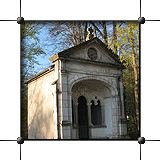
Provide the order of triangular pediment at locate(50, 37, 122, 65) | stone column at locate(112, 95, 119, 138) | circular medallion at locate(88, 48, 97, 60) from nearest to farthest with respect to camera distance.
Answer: triangular pediment at locate(50, 37, 122, 65)
circular medallion at locate(88, 48, 97, 60)
stone column at locate(112, 95, 119, 138)

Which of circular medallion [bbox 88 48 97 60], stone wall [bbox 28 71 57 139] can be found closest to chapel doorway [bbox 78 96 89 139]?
stone wall [bbox 28 71 57 139]

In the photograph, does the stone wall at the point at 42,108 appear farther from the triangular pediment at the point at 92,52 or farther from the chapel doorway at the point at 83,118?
the chapel doorway at the point at 83,118

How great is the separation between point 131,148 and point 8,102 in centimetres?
255

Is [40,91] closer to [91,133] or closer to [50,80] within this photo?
[50,80]

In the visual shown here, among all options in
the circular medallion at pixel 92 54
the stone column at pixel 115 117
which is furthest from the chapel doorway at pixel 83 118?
the circular medallion at pixel 92 54

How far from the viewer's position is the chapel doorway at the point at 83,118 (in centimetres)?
823

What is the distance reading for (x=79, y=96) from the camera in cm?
830

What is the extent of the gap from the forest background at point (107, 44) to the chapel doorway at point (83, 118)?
1.64 meters

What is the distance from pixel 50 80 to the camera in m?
7.41

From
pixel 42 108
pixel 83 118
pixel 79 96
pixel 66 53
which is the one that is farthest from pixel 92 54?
pixel 42 108

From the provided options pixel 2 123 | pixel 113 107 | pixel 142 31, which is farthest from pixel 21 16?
pixel 113 107

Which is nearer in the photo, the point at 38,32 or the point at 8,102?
the point at 8,102

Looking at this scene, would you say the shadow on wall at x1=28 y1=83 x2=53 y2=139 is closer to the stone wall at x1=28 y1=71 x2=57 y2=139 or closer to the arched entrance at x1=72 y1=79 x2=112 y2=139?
the stone wall at x1=28 y1=71 x2=57 y2=139

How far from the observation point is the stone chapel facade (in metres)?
6.84
